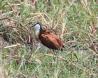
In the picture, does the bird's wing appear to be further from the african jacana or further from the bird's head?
the bird's head

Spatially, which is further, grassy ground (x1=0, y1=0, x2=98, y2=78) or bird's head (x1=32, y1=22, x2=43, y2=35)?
bird's head (x1=32, y1=22, x2=43, y2=35)

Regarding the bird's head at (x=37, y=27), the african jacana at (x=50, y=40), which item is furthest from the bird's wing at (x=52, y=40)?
the bird's head at (x=37, y=27)

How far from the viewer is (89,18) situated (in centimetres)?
662

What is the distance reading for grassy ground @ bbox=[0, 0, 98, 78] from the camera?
5.27 metres

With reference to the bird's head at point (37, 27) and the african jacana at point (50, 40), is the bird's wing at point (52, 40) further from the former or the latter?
the bird's head at point (37, 27)

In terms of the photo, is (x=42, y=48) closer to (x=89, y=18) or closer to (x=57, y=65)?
(x=57, y=65)

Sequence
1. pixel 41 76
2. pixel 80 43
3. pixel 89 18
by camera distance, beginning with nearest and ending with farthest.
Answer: pixel 41 76
pixel 80 43
pixel 89 18

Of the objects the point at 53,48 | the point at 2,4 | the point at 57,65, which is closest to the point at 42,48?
the point at 53,48

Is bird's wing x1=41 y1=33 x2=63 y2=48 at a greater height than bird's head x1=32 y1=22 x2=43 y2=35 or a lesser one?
lesser

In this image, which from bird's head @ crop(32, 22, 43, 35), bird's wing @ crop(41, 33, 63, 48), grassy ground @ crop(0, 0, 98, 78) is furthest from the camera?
bird's head @ crop(32, 22, 43, 35)

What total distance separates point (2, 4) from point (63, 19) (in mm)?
816

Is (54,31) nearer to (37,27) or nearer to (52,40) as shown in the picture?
(37,27)

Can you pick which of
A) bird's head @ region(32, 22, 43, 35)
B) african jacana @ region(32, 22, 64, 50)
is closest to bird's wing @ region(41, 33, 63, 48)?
african jacana @ region(32, 22, 64, 50)

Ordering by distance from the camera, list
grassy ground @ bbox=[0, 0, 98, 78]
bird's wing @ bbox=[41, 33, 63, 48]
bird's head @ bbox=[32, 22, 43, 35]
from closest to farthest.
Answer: grassy ground @ bbox=[0, 0, 98, 78]
bird's wing @ bbox=[41, 33, 63, 48]
bird's head @ bbox=[32, 22, 43, 35]
